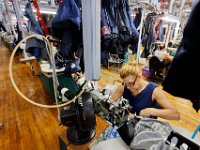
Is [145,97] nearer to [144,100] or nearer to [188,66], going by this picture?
[144,100]

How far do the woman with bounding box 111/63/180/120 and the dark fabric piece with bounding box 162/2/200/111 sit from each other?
86 cm

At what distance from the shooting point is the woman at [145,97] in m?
1.32

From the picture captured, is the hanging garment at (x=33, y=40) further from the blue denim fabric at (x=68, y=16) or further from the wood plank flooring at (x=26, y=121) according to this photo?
the wood plank flooring at (x=26, y=121)

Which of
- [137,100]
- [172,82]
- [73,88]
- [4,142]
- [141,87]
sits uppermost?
[172,82]

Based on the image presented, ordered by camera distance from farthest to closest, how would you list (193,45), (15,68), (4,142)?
(15,68), (4,142), (193,45)

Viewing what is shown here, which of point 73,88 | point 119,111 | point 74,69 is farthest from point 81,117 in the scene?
point 73,88

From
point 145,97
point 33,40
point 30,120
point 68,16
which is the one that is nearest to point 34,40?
point 33,40

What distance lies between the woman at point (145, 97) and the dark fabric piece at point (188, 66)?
2.83 feet

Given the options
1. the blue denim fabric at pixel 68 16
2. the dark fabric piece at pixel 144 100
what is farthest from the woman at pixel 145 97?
the blue denim fabric at pixel 68 16

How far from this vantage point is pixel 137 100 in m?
1.45

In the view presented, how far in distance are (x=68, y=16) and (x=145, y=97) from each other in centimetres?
99

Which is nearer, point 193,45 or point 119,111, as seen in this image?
point 193,45

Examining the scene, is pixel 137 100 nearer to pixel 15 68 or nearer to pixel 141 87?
pixel 141 87

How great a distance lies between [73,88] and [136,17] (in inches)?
93.1
